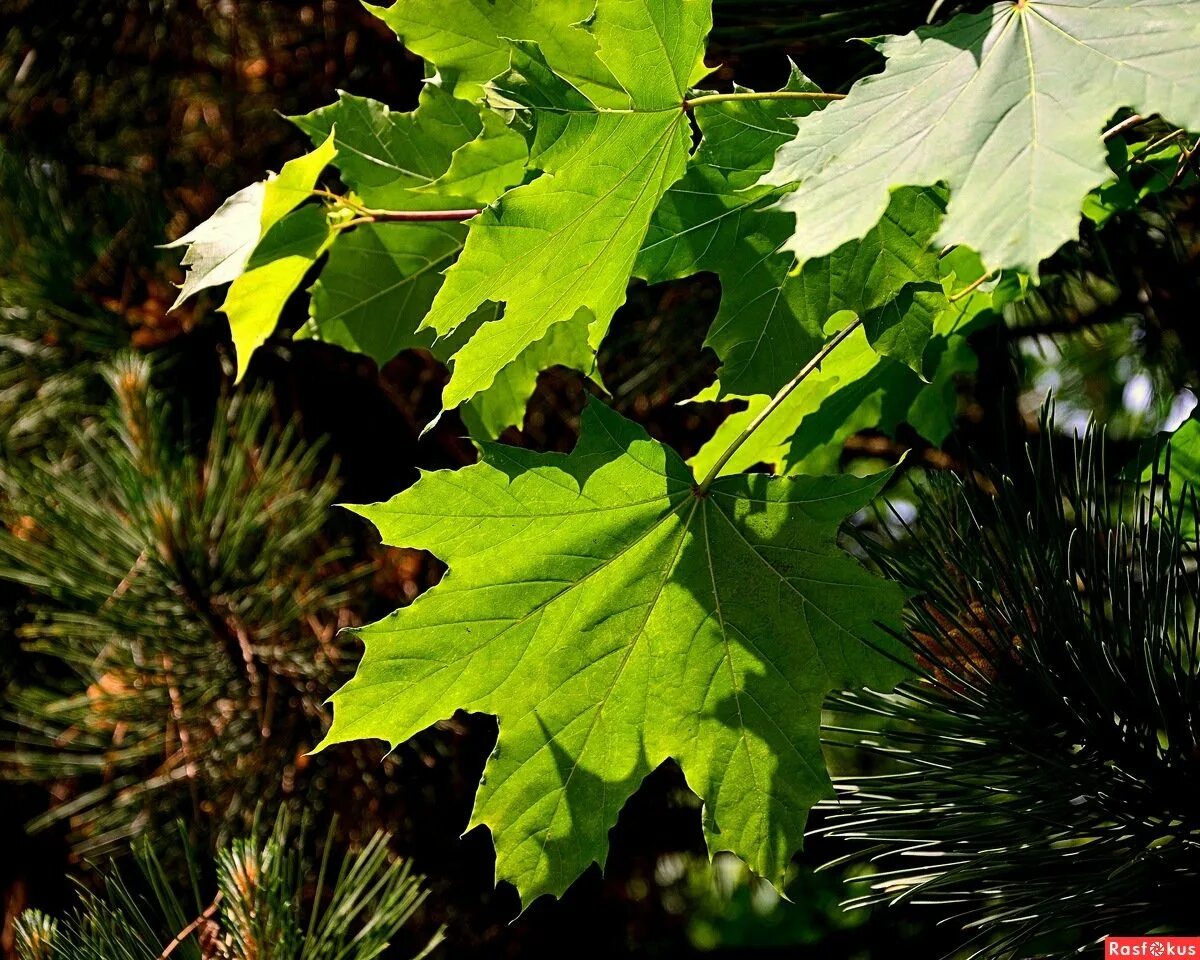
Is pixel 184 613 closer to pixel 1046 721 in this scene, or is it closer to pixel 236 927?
pixel 236 927

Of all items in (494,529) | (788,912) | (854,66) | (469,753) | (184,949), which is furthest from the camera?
(788,912)

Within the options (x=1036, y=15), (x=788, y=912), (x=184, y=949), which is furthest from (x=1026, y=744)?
(x=788, y=912)

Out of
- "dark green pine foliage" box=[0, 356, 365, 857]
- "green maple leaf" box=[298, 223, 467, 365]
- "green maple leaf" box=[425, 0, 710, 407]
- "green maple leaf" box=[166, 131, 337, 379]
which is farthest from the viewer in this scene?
"dark green pine foliage" box=[0, 356, 365, 857]

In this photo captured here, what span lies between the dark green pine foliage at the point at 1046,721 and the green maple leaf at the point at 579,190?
0.22 meters

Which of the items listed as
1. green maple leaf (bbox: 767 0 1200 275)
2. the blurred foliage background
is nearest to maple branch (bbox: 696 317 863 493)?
green maple leaf (bbox: 767 0 1200 275)

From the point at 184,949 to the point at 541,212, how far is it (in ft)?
1.70

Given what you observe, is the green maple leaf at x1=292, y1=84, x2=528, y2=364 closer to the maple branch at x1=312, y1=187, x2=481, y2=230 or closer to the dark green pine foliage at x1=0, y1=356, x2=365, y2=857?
the maple branch at x1=312, y1=187, x2=481, y2=230

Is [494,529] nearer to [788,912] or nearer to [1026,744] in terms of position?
[1026,744]

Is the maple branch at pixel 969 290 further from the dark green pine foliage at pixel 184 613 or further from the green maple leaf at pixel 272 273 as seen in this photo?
the dark green pine foliage at pixel 184 613

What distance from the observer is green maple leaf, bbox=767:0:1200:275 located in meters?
0.33

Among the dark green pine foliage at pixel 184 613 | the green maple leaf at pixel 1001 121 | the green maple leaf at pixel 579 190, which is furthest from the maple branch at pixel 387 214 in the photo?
the dark green pine foliage at pixel 184 613

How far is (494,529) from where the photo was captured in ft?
1.70

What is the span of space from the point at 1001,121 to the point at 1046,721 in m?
0.29

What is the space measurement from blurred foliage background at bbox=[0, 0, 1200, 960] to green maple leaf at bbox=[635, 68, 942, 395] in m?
0.32
